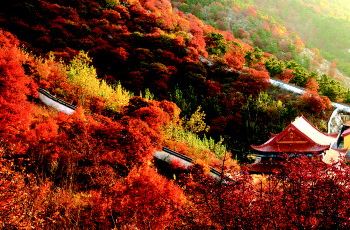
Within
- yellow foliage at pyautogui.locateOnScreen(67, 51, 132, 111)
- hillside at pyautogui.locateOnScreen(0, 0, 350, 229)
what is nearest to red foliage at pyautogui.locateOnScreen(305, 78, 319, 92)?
hillside at pyautogui.locateOnScreen(0, 0, 350, 229)

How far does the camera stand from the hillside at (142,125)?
14.5 meters

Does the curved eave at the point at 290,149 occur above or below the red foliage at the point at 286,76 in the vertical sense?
above

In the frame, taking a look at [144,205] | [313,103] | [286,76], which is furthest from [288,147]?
[286,76]

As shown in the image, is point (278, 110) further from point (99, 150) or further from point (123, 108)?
point (99, 150)

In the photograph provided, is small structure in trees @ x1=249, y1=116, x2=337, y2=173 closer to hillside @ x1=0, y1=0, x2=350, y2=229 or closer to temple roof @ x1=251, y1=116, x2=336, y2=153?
temple roof @ x1=251, y1=116, x2=336, y2=153

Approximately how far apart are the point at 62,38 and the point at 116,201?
106ft

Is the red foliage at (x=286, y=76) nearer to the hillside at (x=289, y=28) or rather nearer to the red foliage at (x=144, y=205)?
the hillside at (x=289, y=28)

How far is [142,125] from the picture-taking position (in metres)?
25.3

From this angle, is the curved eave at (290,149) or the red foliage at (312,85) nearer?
the curved eave at (290,149)

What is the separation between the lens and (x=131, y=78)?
144 ft

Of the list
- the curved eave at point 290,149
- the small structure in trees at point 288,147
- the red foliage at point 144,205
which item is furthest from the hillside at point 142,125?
the curved eave at point 290,149

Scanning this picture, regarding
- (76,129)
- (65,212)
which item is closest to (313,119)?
(76,129)

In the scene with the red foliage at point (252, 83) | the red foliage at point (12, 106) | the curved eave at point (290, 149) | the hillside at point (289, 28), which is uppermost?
the red foliage at point (12, 106)

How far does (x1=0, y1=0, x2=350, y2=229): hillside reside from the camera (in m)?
14.5
